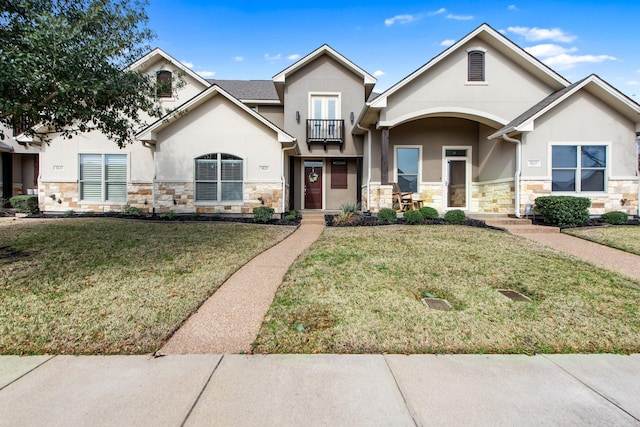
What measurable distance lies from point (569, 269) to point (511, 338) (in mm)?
3284

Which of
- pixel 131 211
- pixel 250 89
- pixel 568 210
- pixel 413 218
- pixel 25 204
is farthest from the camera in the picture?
pixel 250 89

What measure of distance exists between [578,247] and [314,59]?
12034 mm

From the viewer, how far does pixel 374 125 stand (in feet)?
41.6

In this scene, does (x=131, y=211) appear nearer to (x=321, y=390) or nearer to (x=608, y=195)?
(x=321, y=390)

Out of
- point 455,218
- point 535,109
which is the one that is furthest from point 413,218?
point 535,109

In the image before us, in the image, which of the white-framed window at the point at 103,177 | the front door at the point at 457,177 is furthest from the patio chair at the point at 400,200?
the white-framed window at the point at 103,177

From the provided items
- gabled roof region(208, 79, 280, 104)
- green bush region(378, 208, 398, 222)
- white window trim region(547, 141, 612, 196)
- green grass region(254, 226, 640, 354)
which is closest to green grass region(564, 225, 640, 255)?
white window trim region(547, 141, 612, 196)

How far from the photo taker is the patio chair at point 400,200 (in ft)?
39.4

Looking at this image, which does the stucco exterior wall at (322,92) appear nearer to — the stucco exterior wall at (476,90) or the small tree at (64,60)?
the stucco exterior wall at (476,90)

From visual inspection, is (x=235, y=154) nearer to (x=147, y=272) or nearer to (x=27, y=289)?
(x=147, y=272)

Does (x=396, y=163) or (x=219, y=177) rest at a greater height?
(x=396, y=163)

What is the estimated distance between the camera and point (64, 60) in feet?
15.4

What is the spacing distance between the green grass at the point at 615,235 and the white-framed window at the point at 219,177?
34.1 feet

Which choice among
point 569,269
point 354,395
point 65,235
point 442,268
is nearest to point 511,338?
point 354,395
